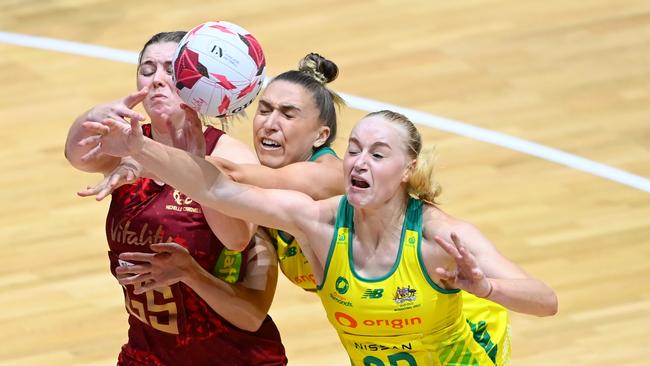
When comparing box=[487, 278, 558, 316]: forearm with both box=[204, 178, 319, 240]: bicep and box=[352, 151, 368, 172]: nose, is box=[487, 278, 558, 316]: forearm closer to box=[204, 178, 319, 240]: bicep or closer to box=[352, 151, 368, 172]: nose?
box=[352, 151, 368, 172]: nose

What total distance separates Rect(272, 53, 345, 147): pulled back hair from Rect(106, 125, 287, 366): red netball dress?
2.06 ft

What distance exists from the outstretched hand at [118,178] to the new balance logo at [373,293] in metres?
0.96

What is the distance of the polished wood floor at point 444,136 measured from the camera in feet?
26.9

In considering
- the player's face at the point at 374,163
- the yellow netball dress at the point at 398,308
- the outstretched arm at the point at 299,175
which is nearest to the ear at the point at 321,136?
the outstretched arm at the point at 299,175

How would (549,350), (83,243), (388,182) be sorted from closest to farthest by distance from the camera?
(388,182) → (549,350) → (83,243)

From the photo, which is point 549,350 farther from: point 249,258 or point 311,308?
point 249,258

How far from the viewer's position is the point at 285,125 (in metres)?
6.23

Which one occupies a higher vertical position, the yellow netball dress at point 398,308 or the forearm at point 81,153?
the yellow netball dress at point 398,308

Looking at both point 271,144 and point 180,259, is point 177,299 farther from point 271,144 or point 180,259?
point 271,144

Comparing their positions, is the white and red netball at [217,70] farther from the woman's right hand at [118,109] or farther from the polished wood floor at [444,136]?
the polished wood floor at [444,136]

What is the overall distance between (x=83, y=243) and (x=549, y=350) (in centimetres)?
292

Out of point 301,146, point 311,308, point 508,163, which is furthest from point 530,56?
point 301,146

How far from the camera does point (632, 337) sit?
313 inches

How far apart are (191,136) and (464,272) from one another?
3.65 ft
